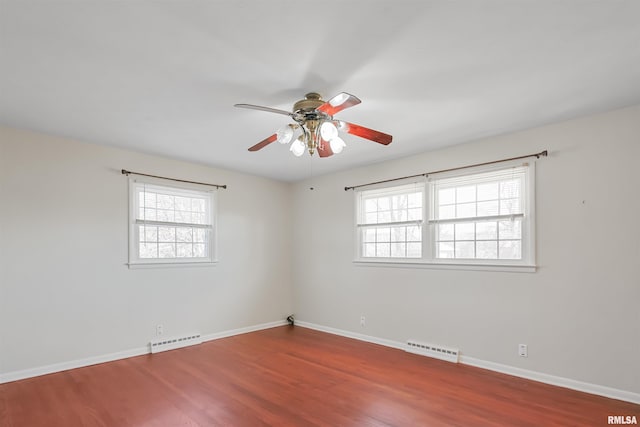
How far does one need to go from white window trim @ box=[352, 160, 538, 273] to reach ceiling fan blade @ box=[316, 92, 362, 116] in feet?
7.59

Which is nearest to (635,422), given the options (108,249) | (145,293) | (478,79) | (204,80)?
(478,79)

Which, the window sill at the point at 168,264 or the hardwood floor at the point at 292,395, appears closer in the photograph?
the hardwood floor at the point at 292,395

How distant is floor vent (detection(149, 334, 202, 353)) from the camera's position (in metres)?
4.25

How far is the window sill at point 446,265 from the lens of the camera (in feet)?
11.5

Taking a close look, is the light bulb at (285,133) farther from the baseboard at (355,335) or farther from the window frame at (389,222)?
the baseboard at (355,335)

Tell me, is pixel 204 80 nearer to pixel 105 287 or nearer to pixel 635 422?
pixel 105 287

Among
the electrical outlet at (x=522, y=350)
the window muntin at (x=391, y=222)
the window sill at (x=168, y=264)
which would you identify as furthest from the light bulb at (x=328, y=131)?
the window sill at (x=168, y=264)

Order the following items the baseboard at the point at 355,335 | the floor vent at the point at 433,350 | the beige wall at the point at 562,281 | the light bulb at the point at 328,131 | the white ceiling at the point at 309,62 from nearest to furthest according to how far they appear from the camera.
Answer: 1. the white ceiling at the point at 309,62
2. the light bulb at the point at 328,131
3. the beige wall at the point at 562,281
4. the floor vent at the point at 433,350
5. the baseboard at the point at 355,335

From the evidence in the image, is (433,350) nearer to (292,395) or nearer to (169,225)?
(292,395)

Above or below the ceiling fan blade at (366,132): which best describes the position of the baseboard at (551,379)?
below

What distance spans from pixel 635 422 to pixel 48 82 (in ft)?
16.5

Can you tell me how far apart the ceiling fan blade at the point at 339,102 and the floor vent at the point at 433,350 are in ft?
10.3

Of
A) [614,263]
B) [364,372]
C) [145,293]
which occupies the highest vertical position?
[614,263]

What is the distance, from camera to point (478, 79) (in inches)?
96.5
